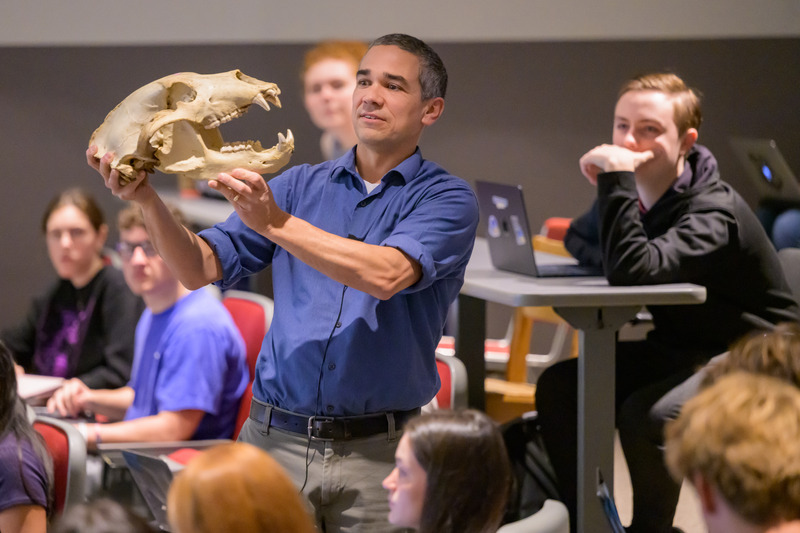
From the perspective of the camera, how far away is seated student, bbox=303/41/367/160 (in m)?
4.16

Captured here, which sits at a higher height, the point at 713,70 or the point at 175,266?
the point at 713,70

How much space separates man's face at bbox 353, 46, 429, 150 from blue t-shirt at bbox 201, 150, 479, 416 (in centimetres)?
7

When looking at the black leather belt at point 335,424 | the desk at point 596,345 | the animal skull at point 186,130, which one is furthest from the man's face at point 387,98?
the desk at point 596,345

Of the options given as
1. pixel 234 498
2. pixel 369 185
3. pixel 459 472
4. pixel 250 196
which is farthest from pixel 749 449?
pixel 369 185

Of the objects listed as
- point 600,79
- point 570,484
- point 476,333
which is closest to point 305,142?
point 600,79

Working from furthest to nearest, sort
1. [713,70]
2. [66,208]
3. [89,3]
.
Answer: [713,70]
[89,3]
[66,208]

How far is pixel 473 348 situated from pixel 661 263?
40.0 inches

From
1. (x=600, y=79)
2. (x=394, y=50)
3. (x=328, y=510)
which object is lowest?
(x=328, y=510)

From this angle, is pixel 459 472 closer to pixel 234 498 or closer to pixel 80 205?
pixel 234 498

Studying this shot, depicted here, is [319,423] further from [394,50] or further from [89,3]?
[89,3]

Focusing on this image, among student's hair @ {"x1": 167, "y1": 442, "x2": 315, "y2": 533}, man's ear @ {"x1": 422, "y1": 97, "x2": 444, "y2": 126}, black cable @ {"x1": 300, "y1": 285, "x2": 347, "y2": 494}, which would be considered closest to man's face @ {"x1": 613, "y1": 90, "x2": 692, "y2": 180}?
man's ear @ {"x1": 422, "y1": 97, "x2": 444, "y2": 126}

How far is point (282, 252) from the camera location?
2.01 metres

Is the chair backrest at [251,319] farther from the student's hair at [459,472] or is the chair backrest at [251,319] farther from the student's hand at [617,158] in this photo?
the student's hair at [459,472]

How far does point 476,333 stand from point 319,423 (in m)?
1.75
